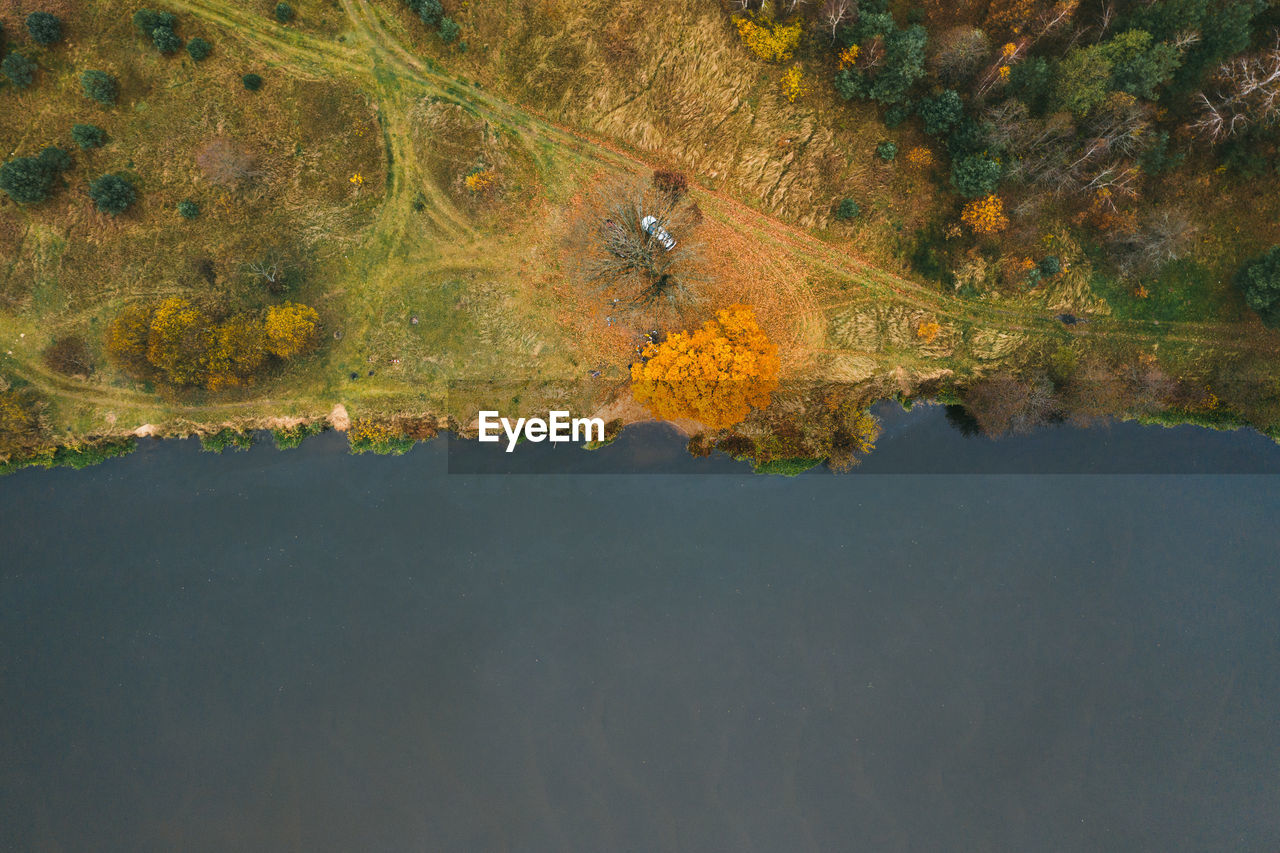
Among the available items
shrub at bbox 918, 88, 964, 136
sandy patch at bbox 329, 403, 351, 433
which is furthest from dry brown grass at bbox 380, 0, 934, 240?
sandy patch at bbox 329, 403, 351, 433

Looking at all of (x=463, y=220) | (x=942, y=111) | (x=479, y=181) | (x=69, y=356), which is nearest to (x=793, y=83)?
(x=942, y=111)

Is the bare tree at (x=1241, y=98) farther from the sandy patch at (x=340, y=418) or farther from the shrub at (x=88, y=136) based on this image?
the shrub at (x=88, y=136)

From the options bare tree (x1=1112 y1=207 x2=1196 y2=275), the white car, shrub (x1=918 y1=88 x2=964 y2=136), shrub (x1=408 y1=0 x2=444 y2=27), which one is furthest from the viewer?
the white car

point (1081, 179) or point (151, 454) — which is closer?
point (1081, 179)

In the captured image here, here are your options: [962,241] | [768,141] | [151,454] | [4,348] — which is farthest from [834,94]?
[4,348]

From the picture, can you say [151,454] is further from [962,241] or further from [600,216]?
[962,241]

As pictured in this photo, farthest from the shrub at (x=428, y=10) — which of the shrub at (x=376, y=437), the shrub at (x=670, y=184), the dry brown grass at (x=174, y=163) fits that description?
the shrub at (x=376, y=437)

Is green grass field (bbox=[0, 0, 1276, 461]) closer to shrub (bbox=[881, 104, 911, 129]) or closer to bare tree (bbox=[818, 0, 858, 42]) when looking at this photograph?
shrub (bbox=[881, 104, 911, 129])
